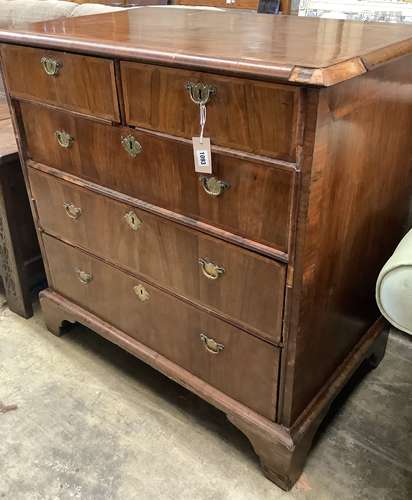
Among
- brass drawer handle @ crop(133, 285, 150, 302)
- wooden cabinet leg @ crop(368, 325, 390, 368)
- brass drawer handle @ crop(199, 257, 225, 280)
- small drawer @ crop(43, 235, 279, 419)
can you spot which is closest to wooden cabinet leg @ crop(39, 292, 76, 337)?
small drawer @ crop(43, 235, 279, 419)

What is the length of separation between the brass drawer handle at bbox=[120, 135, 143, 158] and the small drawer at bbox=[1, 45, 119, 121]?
0.04 m

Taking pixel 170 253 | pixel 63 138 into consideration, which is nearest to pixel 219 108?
pixel 170 253

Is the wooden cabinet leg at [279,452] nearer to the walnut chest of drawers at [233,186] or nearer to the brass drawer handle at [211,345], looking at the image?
the walnut chest of drawers at [233,186]

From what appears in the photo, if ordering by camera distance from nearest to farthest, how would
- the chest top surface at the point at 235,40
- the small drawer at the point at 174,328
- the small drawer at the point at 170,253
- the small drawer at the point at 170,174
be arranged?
the chest top surface at the point at 235,40 → the small drawer at the point at 170,174 → the small drawer at the point at 170,253 → the small drawer at the point at 174,328

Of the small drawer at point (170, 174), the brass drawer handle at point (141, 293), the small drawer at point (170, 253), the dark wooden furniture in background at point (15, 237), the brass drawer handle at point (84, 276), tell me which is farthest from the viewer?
the dark wooden furniture in background at point (15, 237)

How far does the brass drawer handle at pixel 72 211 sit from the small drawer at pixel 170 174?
91mm

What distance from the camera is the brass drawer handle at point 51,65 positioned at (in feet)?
3.40

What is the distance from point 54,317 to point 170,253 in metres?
0.64

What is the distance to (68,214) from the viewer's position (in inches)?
50.2

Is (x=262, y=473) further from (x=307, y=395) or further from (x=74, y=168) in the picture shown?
(x=74, y=168)

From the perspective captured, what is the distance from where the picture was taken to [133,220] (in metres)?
1.11

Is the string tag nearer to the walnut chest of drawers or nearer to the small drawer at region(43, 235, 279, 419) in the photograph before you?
the walnut chest of drawers

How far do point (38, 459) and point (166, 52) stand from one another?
38.1 inches

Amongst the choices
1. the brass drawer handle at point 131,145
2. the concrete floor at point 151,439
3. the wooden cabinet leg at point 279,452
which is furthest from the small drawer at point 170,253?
the concrete floor at point 151,439
